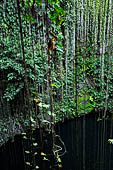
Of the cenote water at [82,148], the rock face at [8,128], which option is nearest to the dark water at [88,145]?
the cenote water at [82,148]

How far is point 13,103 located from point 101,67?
3.06 meters

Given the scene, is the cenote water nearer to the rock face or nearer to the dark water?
the dark water

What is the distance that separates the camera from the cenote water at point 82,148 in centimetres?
280

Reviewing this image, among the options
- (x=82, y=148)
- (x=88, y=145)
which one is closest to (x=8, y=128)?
(x=82, y=148)

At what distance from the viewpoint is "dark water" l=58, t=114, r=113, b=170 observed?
2898mm

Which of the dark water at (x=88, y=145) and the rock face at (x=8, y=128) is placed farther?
the dark water at (x=88, y=145)

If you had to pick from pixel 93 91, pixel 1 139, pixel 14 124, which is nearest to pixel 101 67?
pixel 93 91

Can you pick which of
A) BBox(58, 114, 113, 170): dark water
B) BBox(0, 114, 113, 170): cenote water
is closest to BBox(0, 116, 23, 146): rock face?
BBox(0, 114, 113, 170): cenote water

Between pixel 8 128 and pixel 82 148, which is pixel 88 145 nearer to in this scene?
pixel 82 148

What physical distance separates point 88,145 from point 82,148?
18 centimetres

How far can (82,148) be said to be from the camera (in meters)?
3.32

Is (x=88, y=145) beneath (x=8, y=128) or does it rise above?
beneath

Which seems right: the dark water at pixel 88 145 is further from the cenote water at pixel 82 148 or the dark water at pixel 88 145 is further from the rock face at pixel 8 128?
the rock face at pixel 8 128

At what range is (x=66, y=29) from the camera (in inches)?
156
